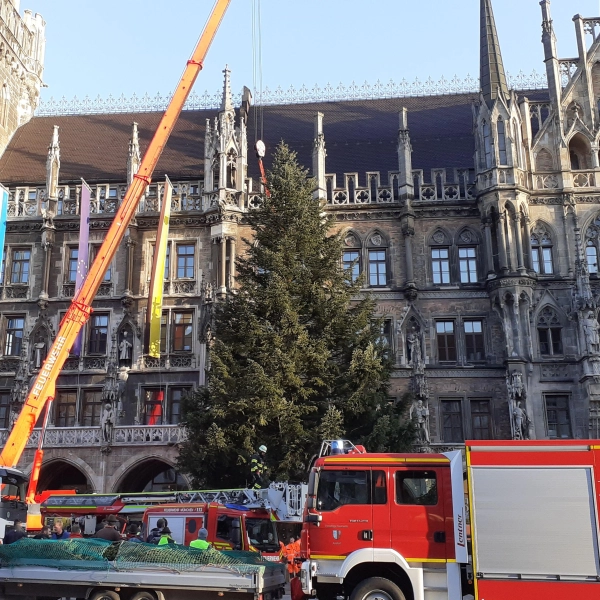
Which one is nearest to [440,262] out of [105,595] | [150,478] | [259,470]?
[259,470]

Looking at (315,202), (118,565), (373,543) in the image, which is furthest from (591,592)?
(315,202)

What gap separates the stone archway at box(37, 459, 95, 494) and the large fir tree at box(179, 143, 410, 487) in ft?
31.9

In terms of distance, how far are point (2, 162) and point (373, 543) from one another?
2922cm

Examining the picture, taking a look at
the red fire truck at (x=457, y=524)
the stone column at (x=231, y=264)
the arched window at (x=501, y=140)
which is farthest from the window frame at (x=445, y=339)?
the red fire truck at (x=457, y=524)

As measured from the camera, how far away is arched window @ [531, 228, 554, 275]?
28.9 m

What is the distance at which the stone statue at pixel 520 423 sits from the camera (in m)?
25.7

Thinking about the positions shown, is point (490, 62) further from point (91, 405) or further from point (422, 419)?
point (91, 405)

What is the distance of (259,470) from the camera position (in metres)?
19.1

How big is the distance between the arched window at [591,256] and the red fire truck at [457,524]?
19.8 metres

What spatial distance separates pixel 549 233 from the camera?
96.1 ft

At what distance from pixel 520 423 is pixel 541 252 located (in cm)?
724

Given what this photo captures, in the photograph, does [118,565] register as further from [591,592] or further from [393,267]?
[393,267]

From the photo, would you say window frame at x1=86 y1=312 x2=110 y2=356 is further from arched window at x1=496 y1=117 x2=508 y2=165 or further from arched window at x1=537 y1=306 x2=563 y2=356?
arched window at x1=496 y1=117 x2=508 y2=165

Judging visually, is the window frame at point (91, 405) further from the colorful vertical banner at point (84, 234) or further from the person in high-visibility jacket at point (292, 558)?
the person in high-visibility jacket at point (292, 558)
